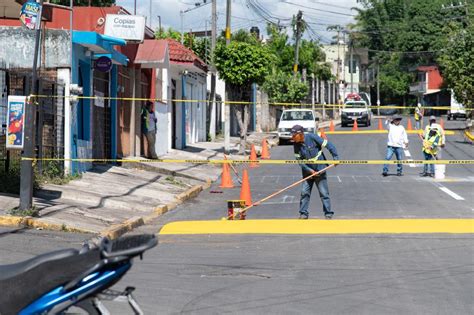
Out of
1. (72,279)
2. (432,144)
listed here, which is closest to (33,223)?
(72,279)

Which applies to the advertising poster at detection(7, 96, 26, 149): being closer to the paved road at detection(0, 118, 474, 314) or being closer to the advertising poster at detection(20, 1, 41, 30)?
the advertising poster at detection(20, 1, 41, 30)

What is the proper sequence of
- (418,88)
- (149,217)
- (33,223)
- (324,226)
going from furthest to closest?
(418,88)
(149,217)
(324,226)
(33,223)

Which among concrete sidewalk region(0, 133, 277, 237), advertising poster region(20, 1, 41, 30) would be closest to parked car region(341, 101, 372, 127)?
concrete sidewalk region(0, 133, 277, 237)

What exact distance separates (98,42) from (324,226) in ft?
27.8

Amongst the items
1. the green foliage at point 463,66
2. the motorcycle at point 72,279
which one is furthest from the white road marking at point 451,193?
the green foliage at point 463,66

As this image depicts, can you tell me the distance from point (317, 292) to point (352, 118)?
1896 inches

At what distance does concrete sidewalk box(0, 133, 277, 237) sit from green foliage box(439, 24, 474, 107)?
2326 cm

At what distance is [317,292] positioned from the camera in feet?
29.5

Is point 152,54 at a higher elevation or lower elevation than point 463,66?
lower

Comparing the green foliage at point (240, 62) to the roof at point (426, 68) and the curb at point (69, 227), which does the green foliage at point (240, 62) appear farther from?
the roof at point (426, 68)

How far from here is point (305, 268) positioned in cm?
1050

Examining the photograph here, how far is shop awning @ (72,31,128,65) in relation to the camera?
20.0m

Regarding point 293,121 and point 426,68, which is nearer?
point 293,121

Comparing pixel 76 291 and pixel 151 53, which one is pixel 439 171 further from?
pixel 76 291
